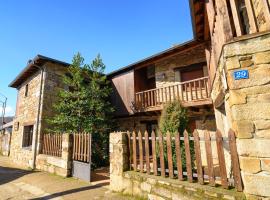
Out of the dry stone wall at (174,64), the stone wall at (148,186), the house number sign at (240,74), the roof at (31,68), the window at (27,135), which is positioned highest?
the roof at (31,68)

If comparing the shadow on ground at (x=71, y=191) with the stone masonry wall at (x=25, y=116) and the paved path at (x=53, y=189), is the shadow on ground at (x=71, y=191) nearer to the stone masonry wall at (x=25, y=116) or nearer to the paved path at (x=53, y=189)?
the paved path at (x=53, y=189)

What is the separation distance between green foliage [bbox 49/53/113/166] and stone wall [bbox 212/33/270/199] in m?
6.81

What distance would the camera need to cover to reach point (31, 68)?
1083 centimetres

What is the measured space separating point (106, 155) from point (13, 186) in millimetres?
3735

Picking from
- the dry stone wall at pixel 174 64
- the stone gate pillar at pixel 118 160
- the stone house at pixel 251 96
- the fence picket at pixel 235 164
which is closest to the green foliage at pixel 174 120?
the stone gate pillar at pixel 118 160

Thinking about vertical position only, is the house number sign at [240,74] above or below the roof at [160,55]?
below

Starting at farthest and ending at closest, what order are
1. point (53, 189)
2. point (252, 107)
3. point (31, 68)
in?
point (31, 68) < point (53, 189) < point (252, 107)

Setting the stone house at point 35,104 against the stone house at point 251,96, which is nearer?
the stone house at point 251,96

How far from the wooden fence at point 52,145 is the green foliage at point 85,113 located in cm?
52

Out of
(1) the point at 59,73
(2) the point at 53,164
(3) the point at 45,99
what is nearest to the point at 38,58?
(1) the point at 59,73

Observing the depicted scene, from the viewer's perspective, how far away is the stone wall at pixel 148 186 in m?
3.10

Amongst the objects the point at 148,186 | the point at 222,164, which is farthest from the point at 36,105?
the point at 222,164

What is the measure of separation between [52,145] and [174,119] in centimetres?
596

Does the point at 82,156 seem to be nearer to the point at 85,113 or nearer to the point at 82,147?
the point at 82,147
